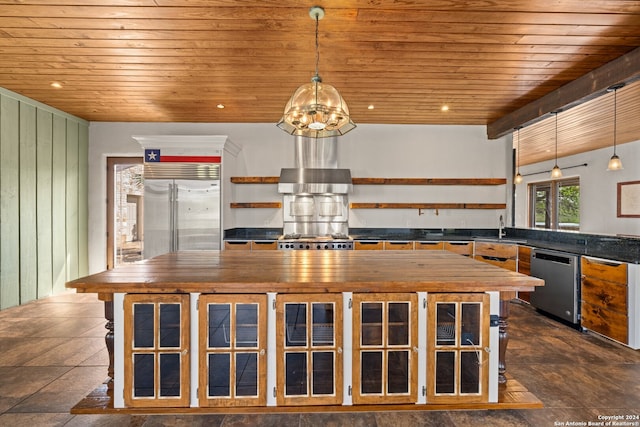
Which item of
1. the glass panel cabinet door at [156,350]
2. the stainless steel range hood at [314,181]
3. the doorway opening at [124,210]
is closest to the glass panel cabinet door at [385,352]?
the glass panel cabinet door at [156,350]

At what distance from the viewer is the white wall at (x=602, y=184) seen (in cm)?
676

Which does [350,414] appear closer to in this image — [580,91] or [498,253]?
[498,253]

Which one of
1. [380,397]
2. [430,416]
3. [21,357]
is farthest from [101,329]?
[430,416]

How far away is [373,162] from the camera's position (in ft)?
18.9

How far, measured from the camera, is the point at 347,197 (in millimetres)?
5766

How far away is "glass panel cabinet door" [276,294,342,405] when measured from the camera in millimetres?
2031

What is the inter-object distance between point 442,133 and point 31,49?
5.48 meters

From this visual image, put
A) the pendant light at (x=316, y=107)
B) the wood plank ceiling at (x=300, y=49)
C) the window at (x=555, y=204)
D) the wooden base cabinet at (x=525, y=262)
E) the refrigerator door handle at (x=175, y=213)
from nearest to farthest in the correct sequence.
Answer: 1. the pendant light at (x=316, y=107)
2. the wood plank ceiling at (x=300, y=49)
3. the wooden base cabinet at (x=525, y=262)
4. the refrigerator door handle at (x=175, y=213)
5. the window at (x=555, y=204)

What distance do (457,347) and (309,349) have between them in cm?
91

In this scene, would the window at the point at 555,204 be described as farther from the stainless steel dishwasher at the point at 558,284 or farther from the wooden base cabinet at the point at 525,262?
the stainless steel dishwasher at the point at 558,284

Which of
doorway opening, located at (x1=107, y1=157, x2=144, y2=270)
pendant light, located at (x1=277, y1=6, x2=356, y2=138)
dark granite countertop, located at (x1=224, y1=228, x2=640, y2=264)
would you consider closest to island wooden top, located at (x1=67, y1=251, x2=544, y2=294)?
pendant light, located at (x1=277, y1=6, x2=356, y2=138)

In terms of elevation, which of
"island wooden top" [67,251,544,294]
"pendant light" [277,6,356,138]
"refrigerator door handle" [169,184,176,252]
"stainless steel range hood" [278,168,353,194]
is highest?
"pendant light" [277,6,356,138]

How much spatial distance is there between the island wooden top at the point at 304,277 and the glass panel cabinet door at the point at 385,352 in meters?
0.11

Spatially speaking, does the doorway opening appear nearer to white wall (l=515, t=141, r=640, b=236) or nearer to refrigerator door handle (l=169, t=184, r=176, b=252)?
refrigerator door handle (l=169, t=184, r=176, b=252)
